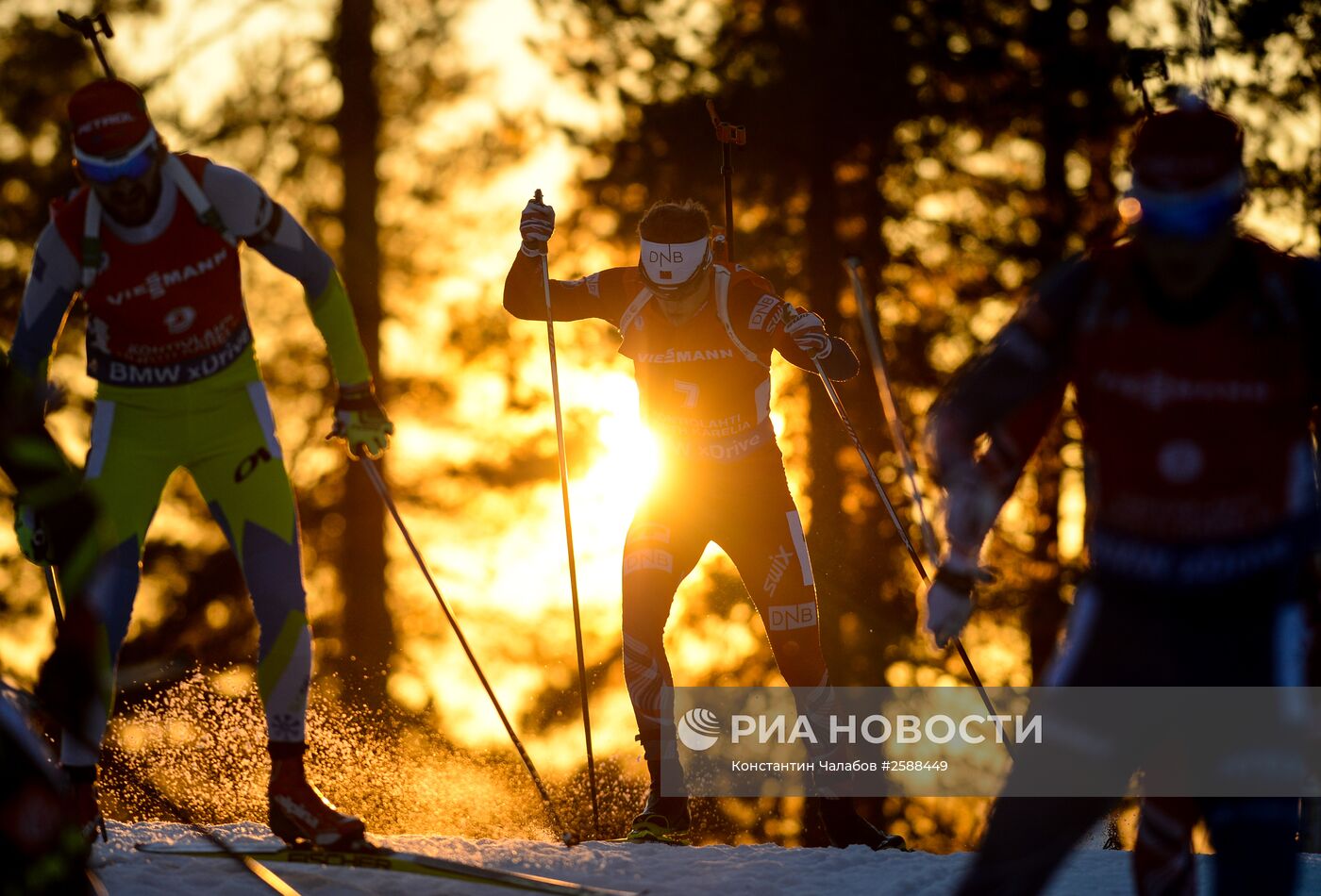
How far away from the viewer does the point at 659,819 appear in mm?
7543

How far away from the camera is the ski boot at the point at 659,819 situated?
24.6 ft

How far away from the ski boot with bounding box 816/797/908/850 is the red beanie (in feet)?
14.2

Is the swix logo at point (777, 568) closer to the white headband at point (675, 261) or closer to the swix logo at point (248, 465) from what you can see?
the white headband at point (675, 261)

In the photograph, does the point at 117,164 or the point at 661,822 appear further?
the point at 661,822

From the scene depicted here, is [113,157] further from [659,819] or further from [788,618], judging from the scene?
[659,819]

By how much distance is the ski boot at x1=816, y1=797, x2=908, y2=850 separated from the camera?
24.6 ft

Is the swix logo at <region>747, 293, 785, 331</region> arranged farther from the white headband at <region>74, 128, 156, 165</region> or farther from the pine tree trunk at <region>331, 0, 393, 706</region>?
the pine tree trunk at <region>331, 0, 393, 706</region>

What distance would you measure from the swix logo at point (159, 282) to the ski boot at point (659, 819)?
10.7 ft

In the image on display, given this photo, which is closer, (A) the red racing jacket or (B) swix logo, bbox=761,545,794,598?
(A) the red racing jacket

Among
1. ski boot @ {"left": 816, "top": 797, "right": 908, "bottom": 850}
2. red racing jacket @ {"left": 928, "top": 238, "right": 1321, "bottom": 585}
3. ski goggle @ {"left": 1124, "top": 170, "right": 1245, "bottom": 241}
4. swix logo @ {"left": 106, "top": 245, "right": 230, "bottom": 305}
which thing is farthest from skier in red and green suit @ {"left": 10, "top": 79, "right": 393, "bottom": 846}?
ski goggle @ {"left": 1124, "top": 170, "right": 1245, "bottom": 241}

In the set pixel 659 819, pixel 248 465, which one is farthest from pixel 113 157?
pixel 659 819

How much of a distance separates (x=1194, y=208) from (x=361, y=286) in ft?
51.2

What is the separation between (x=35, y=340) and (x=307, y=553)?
43.8ft

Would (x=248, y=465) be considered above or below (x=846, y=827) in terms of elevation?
above
